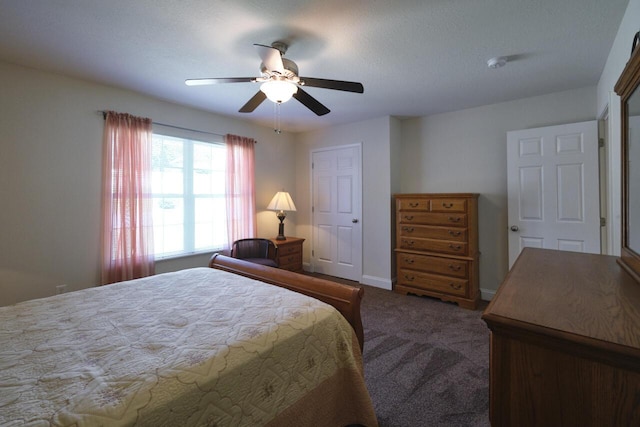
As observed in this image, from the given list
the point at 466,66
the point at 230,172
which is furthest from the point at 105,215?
the point at 466,66

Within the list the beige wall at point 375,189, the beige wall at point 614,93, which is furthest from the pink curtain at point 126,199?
the beige wall at point 614,93

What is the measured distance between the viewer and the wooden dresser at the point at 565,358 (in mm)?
573

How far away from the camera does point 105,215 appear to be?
9.20 ft

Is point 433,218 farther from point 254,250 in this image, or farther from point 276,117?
point 276,117

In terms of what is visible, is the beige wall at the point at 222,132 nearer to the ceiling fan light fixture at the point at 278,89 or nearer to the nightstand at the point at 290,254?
the nightstand at the point at 290,254

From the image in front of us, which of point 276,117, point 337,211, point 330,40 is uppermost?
point 276,117

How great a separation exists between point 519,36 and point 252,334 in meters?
2.67

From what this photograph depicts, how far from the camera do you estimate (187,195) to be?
3525 mm

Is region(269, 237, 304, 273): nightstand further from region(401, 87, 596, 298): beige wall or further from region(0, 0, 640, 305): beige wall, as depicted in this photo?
region(401, 87, 596, 298): beige wall

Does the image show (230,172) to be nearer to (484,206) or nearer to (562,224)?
(484,206)

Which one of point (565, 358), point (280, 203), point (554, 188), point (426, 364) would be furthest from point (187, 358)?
point (554, 188)

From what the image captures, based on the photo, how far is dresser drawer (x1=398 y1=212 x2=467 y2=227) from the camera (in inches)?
129

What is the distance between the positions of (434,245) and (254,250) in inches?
93.8

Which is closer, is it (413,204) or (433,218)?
(433,218)
